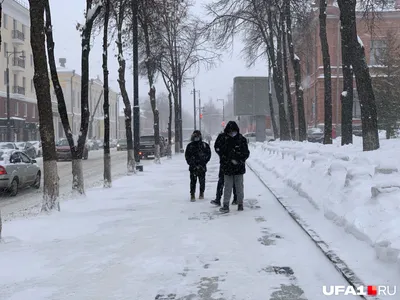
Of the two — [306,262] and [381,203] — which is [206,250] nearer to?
[306,262]

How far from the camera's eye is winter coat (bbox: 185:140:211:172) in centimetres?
1095

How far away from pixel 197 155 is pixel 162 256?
5.08m

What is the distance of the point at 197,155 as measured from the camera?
10953 millimetres

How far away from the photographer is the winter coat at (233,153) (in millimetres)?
9180

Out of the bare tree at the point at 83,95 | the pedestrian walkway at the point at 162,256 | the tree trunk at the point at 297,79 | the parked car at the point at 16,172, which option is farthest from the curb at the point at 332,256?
the tree trunk at the point at 297,79

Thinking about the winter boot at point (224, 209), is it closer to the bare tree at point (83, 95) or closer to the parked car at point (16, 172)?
the bare tree at point (83, 95)

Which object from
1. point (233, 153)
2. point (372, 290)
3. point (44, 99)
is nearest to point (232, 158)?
point (233, 153)

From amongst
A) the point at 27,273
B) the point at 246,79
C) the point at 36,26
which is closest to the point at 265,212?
the point at 27,273

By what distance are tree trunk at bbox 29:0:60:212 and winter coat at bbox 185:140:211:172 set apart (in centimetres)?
317

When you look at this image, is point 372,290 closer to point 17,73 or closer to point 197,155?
point 197,155

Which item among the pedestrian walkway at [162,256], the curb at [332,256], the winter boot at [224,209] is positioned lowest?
the pedestrian walkway at [162,256]

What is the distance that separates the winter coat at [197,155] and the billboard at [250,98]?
29.8m

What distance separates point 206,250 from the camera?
6320mm

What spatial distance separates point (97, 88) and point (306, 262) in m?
82.9
